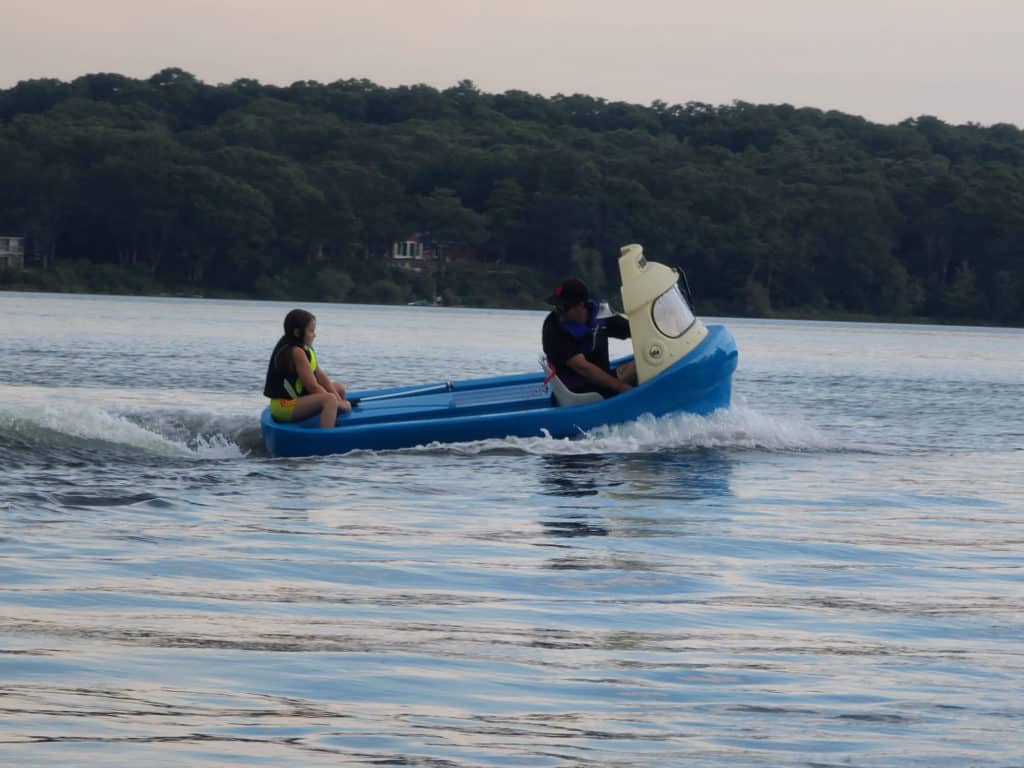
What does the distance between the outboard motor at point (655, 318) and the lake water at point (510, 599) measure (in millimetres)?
546

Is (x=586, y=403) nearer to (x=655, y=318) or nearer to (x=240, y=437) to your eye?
(x=655, y=318)

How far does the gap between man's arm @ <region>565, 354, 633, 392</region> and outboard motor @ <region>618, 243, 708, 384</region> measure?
0.26 m

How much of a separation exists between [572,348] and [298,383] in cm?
208

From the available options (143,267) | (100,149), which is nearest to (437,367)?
(143,267)

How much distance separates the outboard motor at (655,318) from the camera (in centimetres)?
1417

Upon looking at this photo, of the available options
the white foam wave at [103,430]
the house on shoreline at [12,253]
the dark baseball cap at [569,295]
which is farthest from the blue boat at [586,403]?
the house on shoreline at [12,253]

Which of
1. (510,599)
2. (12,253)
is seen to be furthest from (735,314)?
(510,599)

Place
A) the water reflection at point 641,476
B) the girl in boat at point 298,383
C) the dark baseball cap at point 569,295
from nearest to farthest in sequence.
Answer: the water reflection at point 641,476 < the girl in boat at point 298,383 < the dark baseball cap at point 569,295

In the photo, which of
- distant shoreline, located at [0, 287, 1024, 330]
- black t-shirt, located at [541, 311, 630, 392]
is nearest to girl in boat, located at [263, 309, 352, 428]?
black t-shirt, located at [541, 311, 630, 392]

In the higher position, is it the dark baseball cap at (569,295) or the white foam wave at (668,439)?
the dark baseball cap at (569,295)

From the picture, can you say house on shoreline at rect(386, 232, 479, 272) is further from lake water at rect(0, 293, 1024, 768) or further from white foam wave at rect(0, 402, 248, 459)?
white foam wave at rect(0, 402, 248, 459)

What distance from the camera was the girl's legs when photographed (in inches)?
535

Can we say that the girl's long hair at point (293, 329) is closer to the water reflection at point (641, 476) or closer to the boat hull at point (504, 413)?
the boat hull at point (504, 413)

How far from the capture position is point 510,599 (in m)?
7.70
